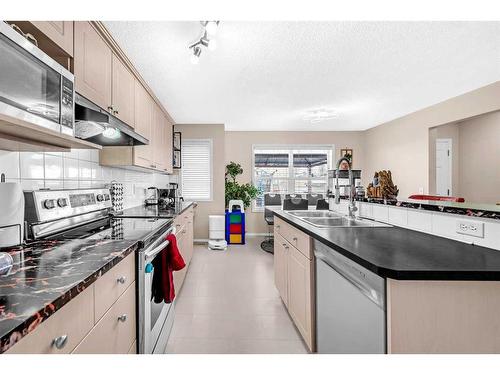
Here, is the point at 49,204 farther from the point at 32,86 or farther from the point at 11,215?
the point at 32,86

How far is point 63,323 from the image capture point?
0.69m

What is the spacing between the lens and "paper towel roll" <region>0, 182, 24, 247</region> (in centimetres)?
111

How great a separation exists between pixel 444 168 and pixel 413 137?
112 cm

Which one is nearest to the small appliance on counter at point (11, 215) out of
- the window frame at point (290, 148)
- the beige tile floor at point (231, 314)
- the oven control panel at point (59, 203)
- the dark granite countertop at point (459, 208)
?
the oven control panel at point (59, 203)

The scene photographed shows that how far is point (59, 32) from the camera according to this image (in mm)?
1304

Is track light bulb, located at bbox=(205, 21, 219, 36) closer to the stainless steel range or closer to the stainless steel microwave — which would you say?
the stainless steel microwave

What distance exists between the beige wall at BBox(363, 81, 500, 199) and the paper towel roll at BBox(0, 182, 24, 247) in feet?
14.9

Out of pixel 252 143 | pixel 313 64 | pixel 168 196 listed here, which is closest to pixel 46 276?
pixel 313 64

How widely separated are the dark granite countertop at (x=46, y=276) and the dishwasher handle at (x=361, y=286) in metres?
0.98

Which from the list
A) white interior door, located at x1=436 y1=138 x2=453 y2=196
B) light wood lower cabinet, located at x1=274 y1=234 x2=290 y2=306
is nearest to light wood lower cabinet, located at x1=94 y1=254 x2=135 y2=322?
light wood lower cabinet, located at x1=274 y1=234 x2=290 y2=306
